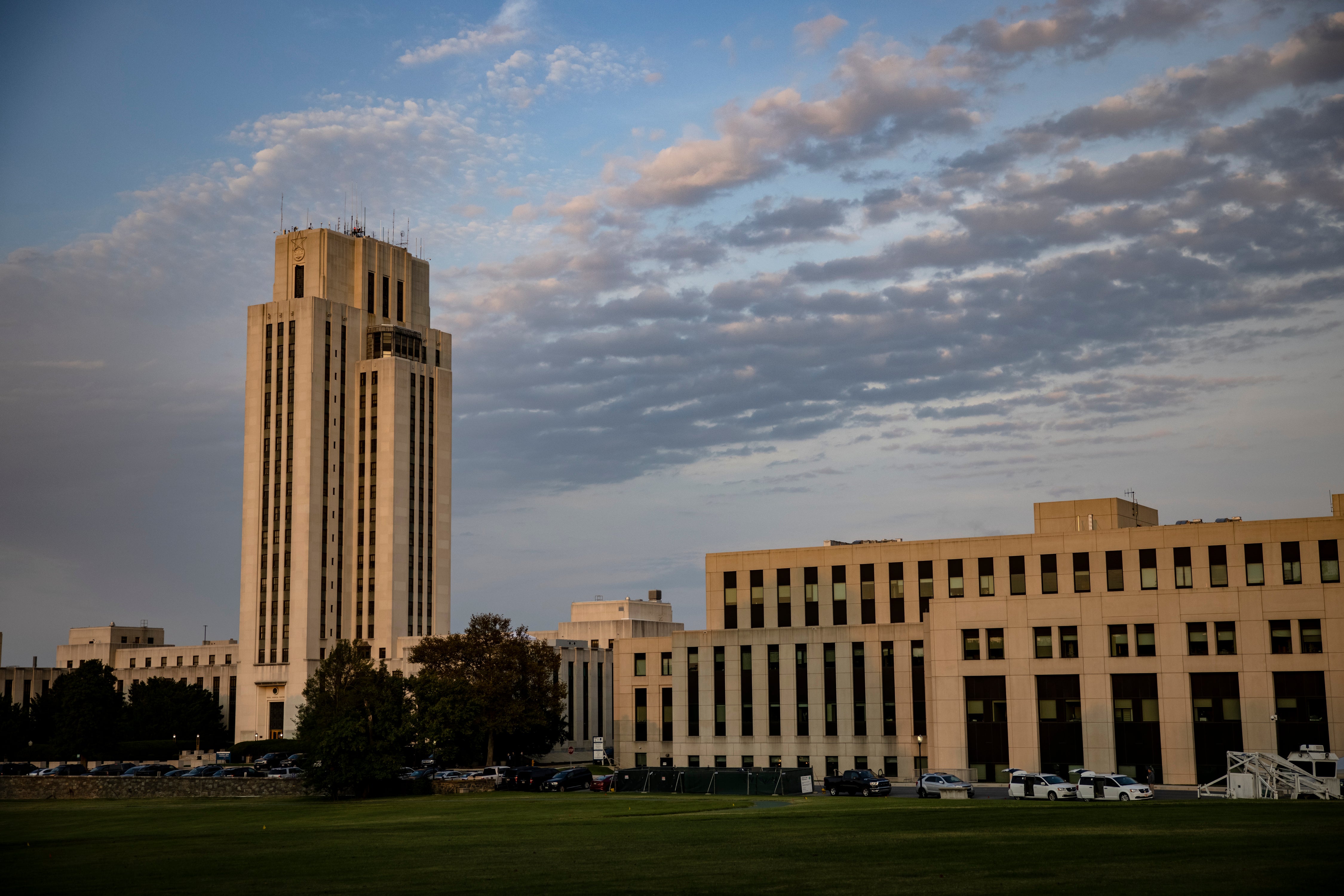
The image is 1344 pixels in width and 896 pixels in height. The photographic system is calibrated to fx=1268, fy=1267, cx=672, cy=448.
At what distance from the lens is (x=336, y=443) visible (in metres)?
180

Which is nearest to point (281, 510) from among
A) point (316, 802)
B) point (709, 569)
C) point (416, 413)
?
point (416, 413)

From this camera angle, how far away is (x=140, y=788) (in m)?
97.1

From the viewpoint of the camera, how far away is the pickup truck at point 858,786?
77.5 m

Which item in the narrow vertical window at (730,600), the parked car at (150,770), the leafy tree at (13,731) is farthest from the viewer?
the leafy tree at (13,731)

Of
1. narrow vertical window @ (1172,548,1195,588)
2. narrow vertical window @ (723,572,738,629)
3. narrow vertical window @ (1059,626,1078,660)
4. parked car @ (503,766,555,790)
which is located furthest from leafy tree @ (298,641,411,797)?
narrow vertical window @ (1172,548,1195,588)

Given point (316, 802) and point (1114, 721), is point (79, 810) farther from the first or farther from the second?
point (1114, 721)

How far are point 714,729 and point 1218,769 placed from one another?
41272mm

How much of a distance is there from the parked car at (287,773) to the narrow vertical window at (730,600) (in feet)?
132

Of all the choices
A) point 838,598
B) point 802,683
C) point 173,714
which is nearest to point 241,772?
point 802,683

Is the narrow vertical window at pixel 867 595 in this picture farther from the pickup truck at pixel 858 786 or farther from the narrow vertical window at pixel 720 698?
the pickup truck at pixel 858 786

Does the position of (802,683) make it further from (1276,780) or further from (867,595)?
(1276,780)

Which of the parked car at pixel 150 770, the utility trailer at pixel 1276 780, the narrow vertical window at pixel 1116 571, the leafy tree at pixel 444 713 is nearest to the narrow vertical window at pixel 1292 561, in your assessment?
the narrow vertical window at pixel 1116 571

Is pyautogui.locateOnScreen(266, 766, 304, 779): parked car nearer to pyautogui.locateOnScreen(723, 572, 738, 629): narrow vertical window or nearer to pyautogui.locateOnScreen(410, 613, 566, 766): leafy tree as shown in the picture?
pyautogui.locateOnScreen(410, 613, 566, 766): leafy tree

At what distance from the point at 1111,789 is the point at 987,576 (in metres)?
39.3
